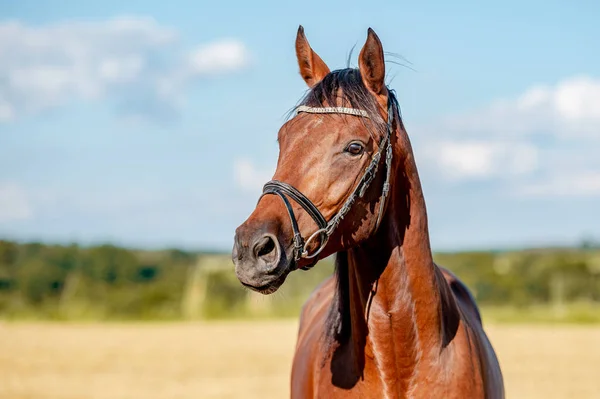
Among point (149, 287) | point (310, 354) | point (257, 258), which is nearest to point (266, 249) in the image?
point (257, 258)

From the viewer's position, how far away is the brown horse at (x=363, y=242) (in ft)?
10.3

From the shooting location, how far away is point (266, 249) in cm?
301

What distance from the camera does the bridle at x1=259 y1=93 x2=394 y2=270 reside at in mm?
3143

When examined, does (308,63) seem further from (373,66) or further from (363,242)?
(363,242)

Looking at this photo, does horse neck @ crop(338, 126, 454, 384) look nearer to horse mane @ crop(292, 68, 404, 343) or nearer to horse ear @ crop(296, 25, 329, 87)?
horse mane @ crop(292, 68, 404, 343)

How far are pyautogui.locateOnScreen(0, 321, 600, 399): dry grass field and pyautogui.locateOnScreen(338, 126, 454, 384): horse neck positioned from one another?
8716 millimetres

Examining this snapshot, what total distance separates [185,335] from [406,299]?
18027 millimetres

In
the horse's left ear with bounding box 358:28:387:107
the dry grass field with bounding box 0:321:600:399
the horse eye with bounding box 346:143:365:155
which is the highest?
the horse's left ear with bounding box 358:28:387:107

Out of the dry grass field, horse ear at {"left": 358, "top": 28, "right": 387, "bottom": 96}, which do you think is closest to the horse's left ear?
horse ear at {"left": 358, "top": 28, "right": 387, "bottom": 96}

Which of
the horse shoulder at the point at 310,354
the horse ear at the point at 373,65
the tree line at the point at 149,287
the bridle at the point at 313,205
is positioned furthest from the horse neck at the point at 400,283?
the tree line at the point at 149,287

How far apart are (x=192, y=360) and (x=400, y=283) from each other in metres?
13.3

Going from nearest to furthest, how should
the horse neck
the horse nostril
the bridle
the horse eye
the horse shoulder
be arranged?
the horse nostril < the bridle < the horse eye < the horse neck < the horse shoulder

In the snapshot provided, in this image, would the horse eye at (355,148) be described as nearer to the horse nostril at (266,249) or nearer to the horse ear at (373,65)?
the horse ear at (373,65)

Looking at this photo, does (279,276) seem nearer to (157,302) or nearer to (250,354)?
(250,354)
